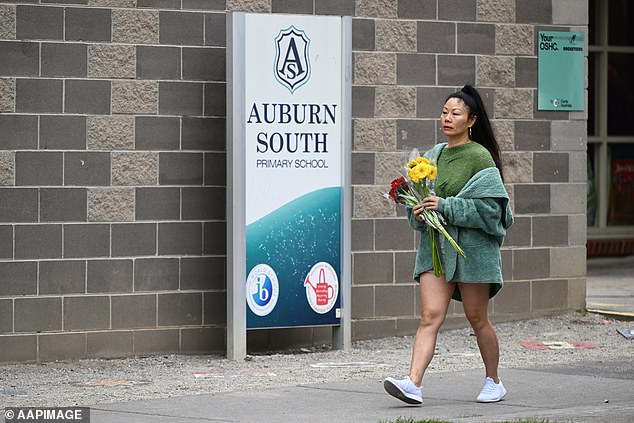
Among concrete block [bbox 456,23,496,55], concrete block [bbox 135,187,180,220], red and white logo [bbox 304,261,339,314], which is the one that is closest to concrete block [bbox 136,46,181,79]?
concrete block [bbox 135,187,180,220]

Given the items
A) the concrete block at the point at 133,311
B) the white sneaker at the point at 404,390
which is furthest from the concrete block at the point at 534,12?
the white sneaker at the point at 404,390

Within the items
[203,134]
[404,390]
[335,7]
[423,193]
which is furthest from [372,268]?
[404,390]

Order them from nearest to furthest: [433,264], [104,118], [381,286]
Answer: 1. [433,264]
2. [104,118]
3. [381,286]

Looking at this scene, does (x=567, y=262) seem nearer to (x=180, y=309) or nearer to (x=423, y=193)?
(x=180, y=309)

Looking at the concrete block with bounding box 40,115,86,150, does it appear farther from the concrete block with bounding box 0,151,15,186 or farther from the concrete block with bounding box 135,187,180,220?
the concrete block with bounding box 135,187,180,220

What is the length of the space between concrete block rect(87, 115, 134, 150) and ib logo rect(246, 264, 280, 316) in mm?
1390

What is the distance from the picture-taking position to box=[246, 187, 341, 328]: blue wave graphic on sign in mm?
10602

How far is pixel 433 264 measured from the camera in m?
8.29

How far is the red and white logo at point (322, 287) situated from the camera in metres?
10.8

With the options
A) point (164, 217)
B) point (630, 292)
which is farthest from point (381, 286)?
point (630, 292)

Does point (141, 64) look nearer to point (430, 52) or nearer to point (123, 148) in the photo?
point (123, 148)

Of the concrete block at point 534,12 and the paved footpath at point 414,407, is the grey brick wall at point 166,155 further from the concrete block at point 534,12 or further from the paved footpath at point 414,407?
the paved footpath at point 414,407

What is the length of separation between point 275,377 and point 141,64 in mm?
2723

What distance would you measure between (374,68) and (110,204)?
2.57 metres
